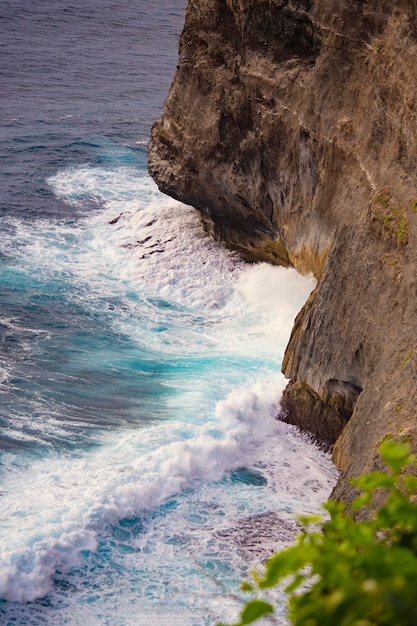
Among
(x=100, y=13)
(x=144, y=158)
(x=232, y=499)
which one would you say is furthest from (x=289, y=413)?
(x=100, y=13)

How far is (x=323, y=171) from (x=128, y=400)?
6.83 metres

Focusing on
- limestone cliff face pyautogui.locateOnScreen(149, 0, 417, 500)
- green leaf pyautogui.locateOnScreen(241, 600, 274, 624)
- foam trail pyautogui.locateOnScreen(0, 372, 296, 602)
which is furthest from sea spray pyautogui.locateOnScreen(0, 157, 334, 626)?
green leaf pyautogui.locateOnScreen(241, 600, 274, 624)

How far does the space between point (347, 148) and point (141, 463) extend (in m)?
8.01

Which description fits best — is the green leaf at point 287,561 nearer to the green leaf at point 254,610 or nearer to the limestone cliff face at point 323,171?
the green leaf at point 254,610

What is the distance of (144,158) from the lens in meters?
38.5

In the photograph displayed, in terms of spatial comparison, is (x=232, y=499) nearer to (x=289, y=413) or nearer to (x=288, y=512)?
(x=288, y=512)

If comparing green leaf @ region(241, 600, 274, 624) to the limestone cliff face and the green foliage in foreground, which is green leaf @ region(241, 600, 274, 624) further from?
the limestone cliff face

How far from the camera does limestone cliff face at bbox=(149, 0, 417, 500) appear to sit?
16.4 m

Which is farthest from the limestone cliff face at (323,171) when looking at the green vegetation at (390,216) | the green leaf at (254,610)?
the green leaf at (254,610)

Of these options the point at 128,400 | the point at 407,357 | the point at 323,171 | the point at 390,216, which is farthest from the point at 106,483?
Answer: the point at 323,171

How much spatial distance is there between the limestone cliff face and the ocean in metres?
1.55

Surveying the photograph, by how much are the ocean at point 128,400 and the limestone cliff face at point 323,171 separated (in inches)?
61.0

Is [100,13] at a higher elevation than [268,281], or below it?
higher

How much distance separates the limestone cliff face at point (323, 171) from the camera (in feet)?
53.9
